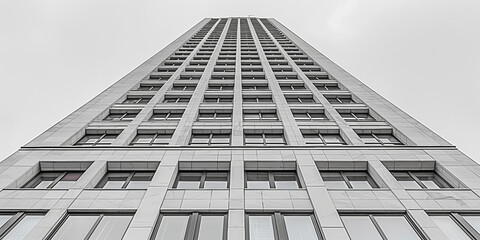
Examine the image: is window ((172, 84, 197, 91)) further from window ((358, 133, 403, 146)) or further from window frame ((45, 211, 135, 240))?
window frame ((45, 211, 135, 240))

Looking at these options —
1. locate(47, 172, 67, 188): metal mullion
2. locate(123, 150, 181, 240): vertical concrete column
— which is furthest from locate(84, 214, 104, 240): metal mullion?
locate(47, 172, 67, 188): metal mullion

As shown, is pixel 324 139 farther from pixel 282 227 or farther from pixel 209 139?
pixel 282 227

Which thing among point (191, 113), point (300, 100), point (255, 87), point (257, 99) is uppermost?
point (255, 87)

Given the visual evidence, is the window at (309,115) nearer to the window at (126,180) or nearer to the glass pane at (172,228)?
the window at (126,180)

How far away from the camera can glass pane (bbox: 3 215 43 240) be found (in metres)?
10.1

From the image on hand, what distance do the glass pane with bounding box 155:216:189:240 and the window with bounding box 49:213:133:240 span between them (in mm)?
1239

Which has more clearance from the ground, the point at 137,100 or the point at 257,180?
the point at 137,100

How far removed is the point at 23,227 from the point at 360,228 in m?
11.8

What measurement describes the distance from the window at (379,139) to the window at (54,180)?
15.2m

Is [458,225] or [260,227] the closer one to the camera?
[260,227]

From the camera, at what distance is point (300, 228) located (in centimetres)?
1052

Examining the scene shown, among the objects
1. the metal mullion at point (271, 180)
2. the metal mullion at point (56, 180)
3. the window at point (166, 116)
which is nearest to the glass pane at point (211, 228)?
the metal mullion at point (271, 180)

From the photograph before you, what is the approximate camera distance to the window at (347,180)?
13383 millimetres

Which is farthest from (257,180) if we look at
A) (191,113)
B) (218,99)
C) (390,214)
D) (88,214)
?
(218,99)
